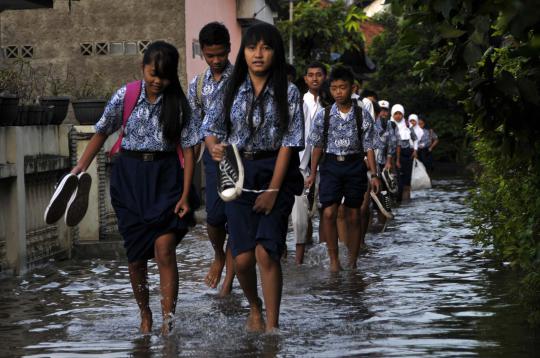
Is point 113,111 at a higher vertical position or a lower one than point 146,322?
higher

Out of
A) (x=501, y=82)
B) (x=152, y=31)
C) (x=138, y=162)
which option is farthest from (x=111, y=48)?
(x=501, y=82)

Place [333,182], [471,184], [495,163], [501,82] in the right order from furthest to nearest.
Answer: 1. [471,184]
2. [333,182]
3. [495,163]
4. [501,82]

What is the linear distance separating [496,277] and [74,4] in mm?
13430

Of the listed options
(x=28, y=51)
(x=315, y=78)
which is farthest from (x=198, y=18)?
(x=315, y=78)

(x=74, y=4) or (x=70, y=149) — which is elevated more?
(x=74, y=4)

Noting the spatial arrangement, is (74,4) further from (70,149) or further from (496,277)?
(496,277)

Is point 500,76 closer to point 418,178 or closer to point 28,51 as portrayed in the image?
point 28,51

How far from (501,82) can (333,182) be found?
5627 millimetres

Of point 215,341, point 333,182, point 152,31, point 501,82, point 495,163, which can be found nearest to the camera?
point 501,82

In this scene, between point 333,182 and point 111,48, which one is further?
point 111,48

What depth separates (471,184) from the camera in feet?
95.9

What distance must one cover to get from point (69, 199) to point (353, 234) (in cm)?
412

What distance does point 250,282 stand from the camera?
7.77 metres

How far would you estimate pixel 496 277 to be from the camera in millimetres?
10836
